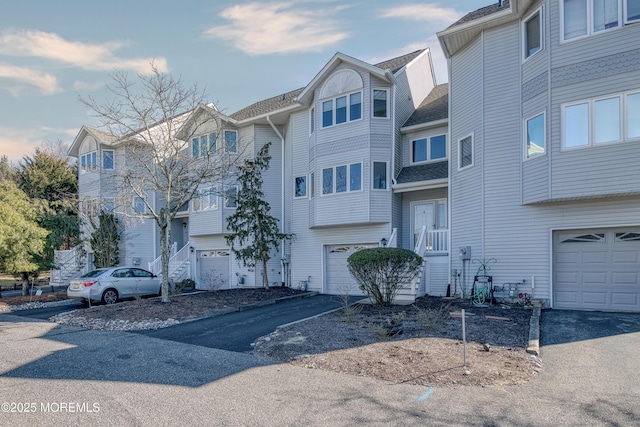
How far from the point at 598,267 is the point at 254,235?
481 inches

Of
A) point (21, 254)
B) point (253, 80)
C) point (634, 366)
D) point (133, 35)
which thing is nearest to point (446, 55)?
point (253, 80)

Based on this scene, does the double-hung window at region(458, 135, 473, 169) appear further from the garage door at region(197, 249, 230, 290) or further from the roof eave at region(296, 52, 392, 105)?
the garage door at region(197, 249, 230, 290)

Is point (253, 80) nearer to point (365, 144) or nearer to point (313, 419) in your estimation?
point (365, 144)

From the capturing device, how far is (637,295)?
34.8 feet

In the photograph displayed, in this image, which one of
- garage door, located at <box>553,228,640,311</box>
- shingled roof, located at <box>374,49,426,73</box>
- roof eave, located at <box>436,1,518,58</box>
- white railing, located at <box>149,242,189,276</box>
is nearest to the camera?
garage door, located at <box>553,228,640,311</box>

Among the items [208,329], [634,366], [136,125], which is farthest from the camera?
[136,125]

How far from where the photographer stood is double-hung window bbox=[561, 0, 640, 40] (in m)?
10.2

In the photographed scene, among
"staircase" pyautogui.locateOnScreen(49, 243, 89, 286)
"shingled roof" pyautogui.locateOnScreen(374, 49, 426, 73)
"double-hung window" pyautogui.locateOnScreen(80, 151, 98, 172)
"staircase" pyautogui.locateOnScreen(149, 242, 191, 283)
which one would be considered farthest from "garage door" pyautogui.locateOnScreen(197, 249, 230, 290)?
"shingled roof" pyautogui.locateOnScreen(374, 49, 426, 73)

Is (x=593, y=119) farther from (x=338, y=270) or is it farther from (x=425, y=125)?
(x=338, y=270)

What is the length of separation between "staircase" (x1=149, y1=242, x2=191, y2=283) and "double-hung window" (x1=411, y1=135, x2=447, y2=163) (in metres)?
12.9

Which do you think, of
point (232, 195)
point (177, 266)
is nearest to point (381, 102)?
point (232, 195)

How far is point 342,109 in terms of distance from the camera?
660 inches

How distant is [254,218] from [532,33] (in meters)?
11.8

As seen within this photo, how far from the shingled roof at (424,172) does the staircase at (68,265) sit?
19109mm
